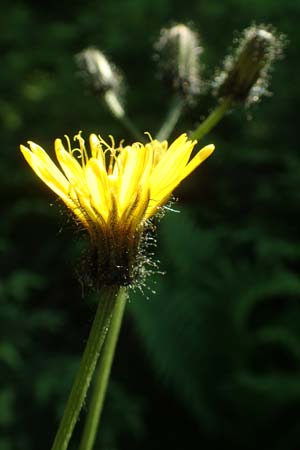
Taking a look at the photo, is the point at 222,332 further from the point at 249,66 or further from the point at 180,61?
the point at 249,66

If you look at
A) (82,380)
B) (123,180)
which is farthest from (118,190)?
(82,380)

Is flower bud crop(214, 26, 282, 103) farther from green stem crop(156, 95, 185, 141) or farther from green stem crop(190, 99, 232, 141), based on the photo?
green stem crop(156, 95, 185, 141)

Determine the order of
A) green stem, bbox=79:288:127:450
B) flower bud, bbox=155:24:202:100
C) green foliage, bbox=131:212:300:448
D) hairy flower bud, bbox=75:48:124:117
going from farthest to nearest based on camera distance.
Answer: green foliage, bbox=131:212:300:448 < hairy flower bud, bbox=75:48:124:117 < flower bud, bbox=155:24:202:100 < green stem, bbox=79:288:127:450

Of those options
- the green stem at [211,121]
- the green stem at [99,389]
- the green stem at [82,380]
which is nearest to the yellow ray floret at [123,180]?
the green stem at [82,380]

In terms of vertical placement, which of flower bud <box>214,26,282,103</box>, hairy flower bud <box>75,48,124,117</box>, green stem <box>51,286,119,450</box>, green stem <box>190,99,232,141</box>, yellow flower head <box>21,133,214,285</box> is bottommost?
green stem <box>51,286,119,450</box>

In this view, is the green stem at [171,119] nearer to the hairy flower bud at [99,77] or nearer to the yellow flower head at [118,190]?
the hairy flower bud at [99,77]

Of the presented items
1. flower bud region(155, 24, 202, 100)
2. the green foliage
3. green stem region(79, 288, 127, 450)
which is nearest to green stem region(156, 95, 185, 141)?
flower bud region(155, 24, 202, 100)
